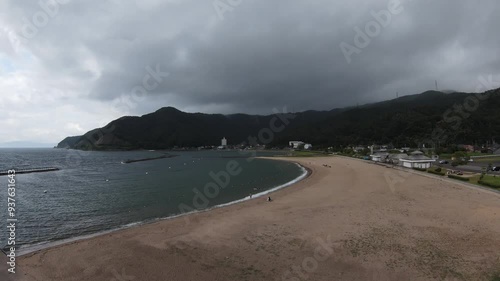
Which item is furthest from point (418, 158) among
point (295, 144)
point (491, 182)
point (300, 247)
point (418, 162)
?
point (295, 144)

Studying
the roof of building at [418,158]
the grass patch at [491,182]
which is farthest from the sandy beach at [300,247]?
the roof of building at [418,158]

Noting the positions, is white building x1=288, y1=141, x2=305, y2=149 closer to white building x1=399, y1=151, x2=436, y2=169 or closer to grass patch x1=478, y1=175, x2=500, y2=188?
white building x1=399, y1=151, x2=436, y2=169

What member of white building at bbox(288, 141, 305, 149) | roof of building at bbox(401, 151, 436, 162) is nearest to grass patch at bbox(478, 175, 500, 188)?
roof of building at bbox(401, 151, 436, 162)

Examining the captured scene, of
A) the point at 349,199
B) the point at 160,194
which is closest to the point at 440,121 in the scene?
the point at 349,199

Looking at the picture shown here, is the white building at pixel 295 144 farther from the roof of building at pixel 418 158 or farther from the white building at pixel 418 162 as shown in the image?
the roof of building at pixel 418 158

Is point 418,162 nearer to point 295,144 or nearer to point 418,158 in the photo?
point 418,158

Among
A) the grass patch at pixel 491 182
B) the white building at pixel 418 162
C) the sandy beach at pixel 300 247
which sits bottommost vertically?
the sandy beach at pixel 300 247

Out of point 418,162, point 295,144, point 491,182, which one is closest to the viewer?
point 491,182

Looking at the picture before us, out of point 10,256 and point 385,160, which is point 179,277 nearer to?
point 10,256
